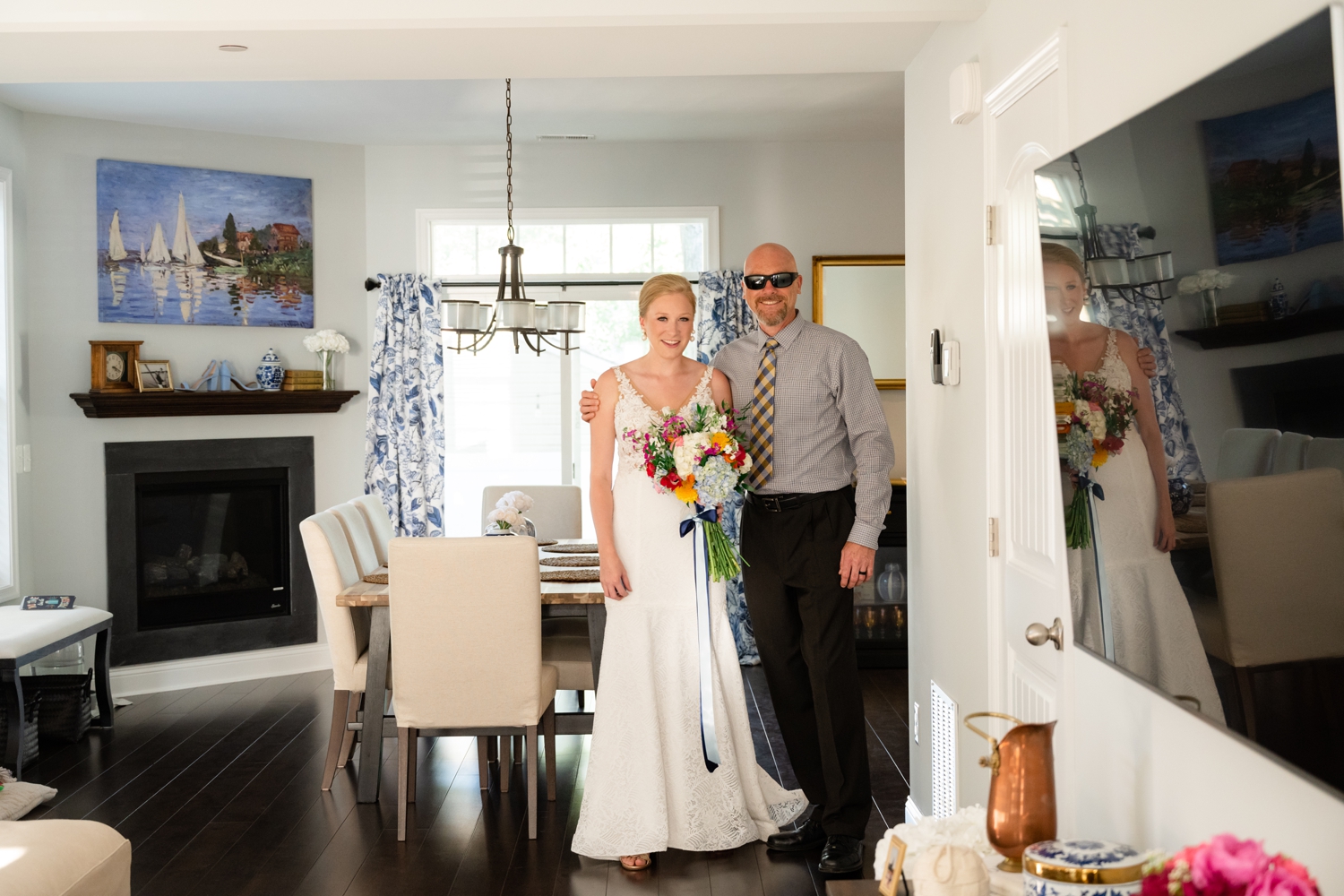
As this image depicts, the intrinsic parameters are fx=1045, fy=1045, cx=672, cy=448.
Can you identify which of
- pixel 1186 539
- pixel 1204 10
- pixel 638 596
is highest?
pixel 1204 10

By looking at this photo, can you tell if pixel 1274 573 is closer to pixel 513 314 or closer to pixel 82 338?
pixel 513 314

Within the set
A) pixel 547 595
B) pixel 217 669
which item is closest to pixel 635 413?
pixel 547 595

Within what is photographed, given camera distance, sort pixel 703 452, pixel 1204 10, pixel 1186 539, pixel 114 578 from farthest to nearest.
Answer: pixel 114 578 → pixel 703 452 → pixel 1204 10 → pixel 1186 539

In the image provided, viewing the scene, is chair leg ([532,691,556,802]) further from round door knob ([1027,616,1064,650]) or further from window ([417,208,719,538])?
window ([417,208,719,538])

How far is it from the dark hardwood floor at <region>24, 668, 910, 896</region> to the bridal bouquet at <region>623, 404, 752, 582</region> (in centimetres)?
99

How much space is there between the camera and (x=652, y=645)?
3.19m

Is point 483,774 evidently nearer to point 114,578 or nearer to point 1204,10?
point 114,578

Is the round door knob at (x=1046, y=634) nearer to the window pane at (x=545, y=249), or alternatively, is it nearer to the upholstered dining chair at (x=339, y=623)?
the upholstered dining chair at (x=339, y=623)

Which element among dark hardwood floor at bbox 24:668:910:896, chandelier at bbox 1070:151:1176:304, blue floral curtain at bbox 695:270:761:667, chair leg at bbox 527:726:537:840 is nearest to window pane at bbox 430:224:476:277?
blue floral curtain at bbox 695:270:761:667

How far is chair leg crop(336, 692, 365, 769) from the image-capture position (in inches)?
156

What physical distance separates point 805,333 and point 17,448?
13.1ft

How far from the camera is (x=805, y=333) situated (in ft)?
10.4

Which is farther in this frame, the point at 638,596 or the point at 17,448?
the point at 17,448

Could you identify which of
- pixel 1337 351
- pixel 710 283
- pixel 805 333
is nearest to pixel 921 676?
pixel 805 333
